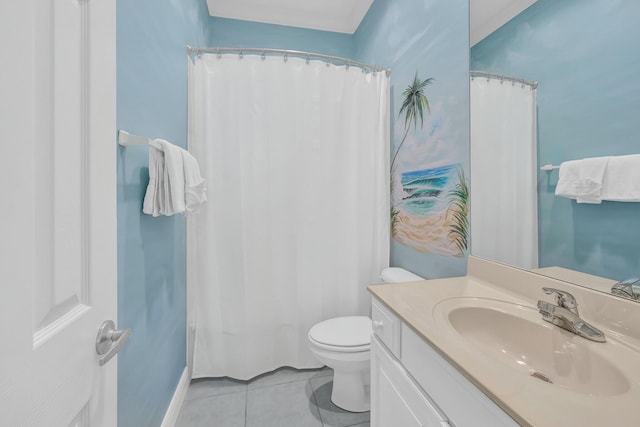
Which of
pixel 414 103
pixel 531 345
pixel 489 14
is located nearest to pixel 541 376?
pixel 531 345

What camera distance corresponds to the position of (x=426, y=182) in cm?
153

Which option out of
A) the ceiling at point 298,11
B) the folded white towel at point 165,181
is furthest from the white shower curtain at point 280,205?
the ceiling at point 298,11

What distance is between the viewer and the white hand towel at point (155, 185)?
3.35ft

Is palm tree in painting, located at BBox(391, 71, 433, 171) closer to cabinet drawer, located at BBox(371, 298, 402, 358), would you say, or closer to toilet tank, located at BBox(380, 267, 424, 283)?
toilet tank, located at BBox(380, 267, 424, 283)

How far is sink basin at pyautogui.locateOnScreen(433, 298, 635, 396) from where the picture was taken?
61cm

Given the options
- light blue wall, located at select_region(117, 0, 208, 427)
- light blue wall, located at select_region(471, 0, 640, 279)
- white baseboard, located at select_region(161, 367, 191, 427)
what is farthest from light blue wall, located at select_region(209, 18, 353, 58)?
white baseboard, located at select_region(161, 367, 191, 427)

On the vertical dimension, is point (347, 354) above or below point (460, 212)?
below

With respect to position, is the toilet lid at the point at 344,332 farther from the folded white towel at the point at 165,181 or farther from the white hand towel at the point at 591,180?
the white hand towel at the point at 591,180

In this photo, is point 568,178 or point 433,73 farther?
point 433,73

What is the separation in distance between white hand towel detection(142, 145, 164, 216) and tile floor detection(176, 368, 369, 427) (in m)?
1.17

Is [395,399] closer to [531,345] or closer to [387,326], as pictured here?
[387,326]
